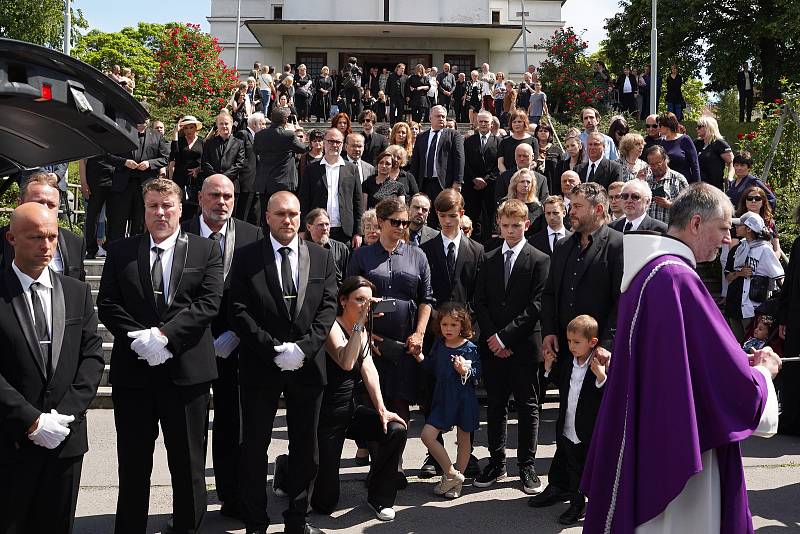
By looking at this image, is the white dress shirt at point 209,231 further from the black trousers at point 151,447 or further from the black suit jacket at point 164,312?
the black trousers at point 151,447

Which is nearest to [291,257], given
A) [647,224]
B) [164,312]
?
[164,312]

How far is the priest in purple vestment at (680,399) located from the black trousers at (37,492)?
8.99ft

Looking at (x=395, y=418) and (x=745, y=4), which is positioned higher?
(x=745, y=4)

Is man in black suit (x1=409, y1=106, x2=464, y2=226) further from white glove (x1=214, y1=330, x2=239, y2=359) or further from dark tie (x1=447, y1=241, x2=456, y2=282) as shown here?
white glove (x1=214, y1=330, x2=239, y2=359)

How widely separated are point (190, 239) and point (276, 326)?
0.79 meters

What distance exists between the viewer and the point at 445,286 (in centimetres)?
803

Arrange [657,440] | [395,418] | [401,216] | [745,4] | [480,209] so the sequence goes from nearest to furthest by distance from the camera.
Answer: [657,440] < [395,418] < [401,216] < [480,209] < [745,4]

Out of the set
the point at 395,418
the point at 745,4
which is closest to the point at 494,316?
the point at 395,418

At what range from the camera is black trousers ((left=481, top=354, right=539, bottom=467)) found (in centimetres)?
693

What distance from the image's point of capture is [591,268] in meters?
6.66

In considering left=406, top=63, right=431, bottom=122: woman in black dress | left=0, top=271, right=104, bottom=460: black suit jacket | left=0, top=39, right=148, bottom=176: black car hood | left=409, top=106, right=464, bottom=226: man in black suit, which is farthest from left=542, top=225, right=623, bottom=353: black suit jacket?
left=406, top=63, right=431, bottom=122: woman in black dress

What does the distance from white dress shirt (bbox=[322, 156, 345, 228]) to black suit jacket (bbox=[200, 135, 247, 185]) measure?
6.27ft

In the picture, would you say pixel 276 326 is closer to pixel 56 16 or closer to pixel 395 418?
pixel 395 418

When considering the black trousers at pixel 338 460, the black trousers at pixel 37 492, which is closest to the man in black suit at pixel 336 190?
the black trousers at pixel 338 460
